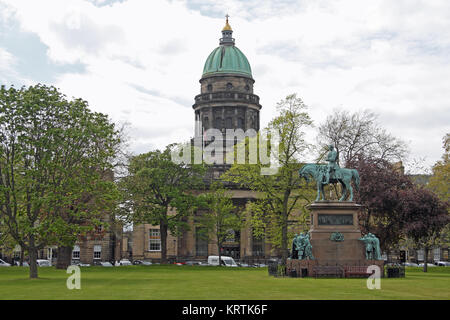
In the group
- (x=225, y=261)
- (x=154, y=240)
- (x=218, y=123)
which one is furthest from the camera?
(x=218, y=123)

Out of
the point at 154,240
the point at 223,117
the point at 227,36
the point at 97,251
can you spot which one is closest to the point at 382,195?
the point at 97,251

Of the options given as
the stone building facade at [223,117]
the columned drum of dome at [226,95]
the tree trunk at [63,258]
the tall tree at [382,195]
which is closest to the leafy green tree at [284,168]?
the tall tree at [382,195]

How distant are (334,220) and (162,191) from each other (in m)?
34.6

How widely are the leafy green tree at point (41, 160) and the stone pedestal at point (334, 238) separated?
13.8 metres

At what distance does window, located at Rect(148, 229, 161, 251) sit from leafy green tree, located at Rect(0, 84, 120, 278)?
2266 inches

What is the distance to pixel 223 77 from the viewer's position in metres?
105

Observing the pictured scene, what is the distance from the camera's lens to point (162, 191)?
225 feet

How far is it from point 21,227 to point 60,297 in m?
14.0

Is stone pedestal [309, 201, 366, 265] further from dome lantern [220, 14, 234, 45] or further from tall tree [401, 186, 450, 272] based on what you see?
dome lantern [220, 14, 234, 45]

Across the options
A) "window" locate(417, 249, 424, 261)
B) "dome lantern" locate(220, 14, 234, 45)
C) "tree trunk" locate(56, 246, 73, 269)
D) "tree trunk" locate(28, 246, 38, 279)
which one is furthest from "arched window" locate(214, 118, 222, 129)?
"tree trunk" locate(28, 246, 38, 279)

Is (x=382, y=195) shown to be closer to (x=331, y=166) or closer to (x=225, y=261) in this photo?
(x=331, y=166)

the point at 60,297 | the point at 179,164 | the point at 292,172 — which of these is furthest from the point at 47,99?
the point at 179,164

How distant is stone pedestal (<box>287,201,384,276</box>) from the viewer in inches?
1414
